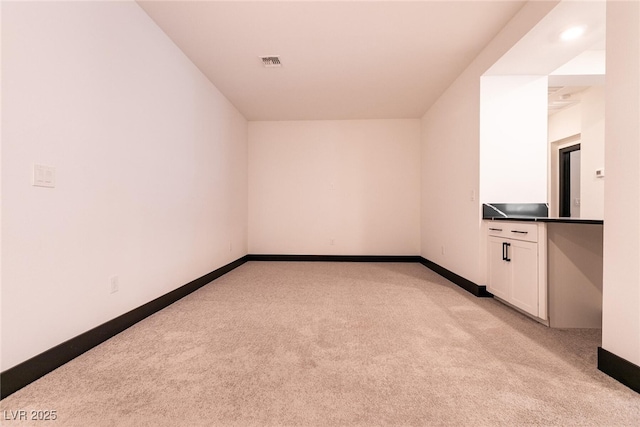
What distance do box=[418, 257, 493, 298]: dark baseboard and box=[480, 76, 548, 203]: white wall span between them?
0.99m

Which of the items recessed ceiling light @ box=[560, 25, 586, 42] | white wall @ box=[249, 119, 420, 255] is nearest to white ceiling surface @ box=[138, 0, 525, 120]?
recessed ceiling light @ box=[560, 25, 586, 42]

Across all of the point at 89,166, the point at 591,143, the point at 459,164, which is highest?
the point at 591,143

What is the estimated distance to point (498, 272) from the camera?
2979 mm

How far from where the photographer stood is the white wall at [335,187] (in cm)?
567

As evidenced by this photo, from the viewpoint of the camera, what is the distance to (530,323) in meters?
2.44

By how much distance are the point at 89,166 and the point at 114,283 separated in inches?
34.7

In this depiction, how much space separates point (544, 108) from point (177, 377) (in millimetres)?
4172

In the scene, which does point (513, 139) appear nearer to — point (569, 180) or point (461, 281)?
point (461, 281)

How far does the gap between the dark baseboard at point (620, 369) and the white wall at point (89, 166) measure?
319cm

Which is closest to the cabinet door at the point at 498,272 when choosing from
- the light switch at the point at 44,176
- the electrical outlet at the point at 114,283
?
the electrical outlet at the point at 114,283

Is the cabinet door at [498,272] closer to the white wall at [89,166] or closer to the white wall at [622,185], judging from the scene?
the white wall at [622,185]

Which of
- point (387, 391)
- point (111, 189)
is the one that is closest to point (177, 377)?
point (387, 391)

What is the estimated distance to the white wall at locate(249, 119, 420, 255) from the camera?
5.67 m

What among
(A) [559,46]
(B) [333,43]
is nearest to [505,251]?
(A) [559,46]
